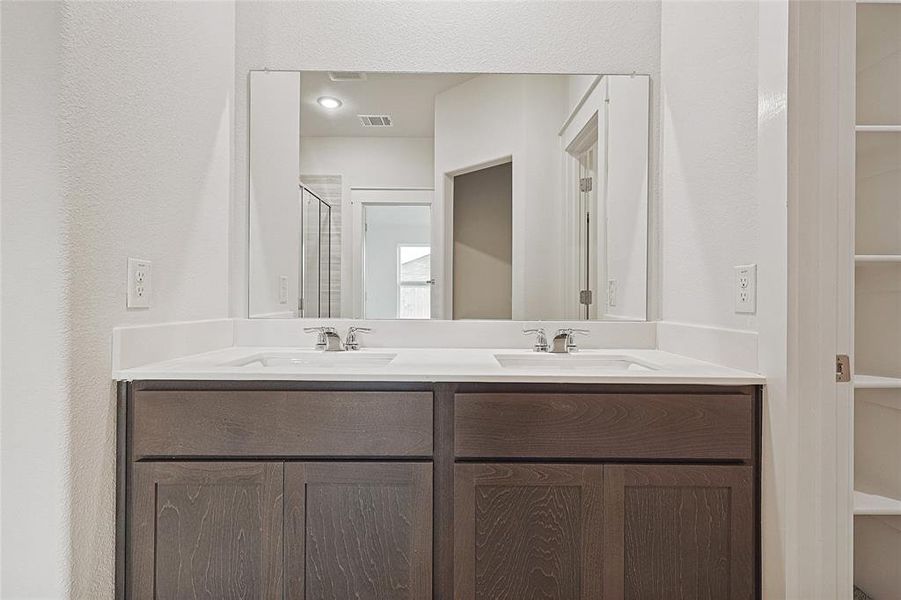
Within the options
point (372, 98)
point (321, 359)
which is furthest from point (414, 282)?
point (372, 98)

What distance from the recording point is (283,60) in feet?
6.81

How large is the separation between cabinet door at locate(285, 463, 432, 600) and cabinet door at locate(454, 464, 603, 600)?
92 millimetres

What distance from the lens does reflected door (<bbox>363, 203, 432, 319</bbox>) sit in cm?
207

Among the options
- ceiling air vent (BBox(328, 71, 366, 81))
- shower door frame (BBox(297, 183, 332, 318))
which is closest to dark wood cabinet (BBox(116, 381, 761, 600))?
shower door frame (BBox(297, 183, 332, 318))

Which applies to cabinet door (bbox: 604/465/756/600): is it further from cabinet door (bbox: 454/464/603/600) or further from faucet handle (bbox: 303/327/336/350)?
faucet handle (bbox: 303/327/336/350)

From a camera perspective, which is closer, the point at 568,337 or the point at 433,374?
the point at 433,374

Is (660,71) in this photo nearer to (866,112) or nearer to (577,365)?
(866,112)

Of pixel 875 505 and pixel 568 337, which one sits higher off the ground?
pixel 568 337

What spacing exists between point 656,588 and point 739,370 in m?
0.56

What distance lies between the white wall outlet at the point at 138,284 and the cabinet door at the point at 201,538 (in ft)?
1.28

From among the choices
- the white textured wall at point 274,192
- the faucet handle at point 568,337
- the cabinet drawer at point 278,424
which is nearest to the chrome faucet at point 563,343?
the faucet handle at point 568,337

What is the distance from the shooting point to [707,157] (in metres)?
1.73

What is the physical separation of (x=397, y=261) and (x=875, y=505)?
1507 millimetres

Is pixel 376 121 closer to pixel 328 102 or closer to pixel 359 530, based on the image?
pixel 328 102
